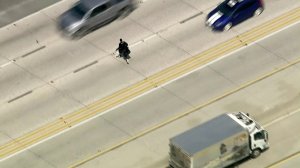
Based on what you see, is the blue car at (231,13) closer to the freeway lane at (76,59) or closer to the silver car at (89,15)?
the freeway lane at (76,59)

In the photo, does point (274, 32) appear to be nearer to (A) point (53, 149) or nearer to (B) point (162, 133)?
(B) point (162, 133)

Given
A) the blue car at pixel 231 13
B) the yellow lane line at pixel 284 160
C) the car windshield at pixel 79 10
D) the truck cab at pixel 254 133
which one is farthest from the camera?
the car windshield at pixel 79 10

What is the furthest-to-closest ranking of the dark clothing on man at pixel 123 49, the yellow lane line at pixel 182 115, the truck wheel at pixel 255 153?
1. the dark clothing on man at pixel 123 49
2. the yellow lane line at pixel 182 115
3. the truck wheel at pixel 255 153

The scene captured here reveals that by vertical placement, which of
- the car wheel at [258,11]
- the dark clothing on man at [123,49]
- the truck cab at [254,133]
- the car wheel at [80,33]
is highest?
the car wheel at [258,11]

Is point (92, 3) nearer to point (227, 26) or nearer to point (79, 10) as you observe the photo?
point (79, 10)

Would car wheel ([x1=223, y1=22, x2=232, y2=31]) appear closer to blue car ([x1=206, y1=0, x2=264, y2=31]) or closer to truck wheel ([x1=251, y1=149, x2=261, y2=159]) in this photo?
blue car ([x1=206, y1=0, x2=264, y2=31])

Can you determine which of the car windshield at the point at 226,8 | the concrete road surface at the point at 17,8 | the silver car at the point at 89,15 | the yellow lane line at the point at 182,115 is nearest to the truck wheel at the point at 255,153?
the yellow lane line at the point at 182,115
